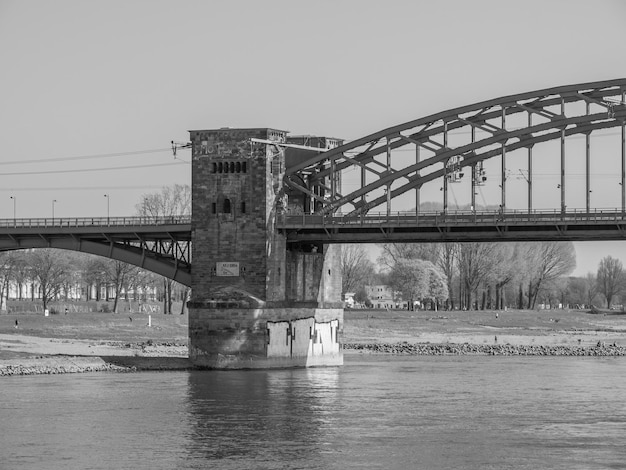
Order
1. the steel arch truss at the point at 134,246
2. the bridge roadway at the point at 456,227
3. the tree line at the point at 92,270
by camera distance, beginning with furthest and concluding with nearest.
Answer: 1. the tree line at the point at 92,270
2. the steel arch truss at the point at 134,246
3. the bridge roadway at the point at 456,227

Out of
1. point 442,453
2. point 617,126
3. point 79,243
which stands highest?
point 617,126

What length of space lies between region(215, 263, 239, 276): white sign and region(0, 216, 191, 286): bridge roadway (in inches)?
180

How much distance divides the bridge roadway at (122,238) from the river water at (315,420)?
39.8ft

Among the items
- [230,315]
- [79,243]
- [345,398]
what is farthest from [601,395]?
[79,243]

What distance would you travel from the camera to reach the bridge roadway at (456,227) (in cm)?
9475

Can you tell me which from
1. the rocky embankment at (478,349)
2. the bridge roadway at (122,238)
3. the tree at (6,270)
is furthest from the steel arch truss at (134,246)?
the tree at (6,270)

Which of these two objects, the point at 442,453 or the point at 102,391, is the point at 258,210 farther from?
the point at 442,453

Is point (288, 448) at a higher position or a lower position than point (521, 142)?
lower

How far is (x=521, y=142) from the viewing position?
99250 mm

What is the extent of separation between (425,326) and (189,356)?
62082 mm

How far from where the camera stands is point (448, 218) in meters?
97.9

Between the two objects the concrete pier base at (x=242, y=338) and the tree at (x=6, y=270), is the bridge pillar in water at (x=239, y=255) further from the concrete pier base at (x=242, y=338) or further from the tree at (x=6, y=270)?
the tree at (x=6, y=270)

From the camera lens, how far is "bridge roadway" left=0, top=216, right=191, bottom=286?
10644cm

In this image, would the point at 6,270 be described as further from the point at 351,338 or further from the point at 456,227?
the point at 456,227
